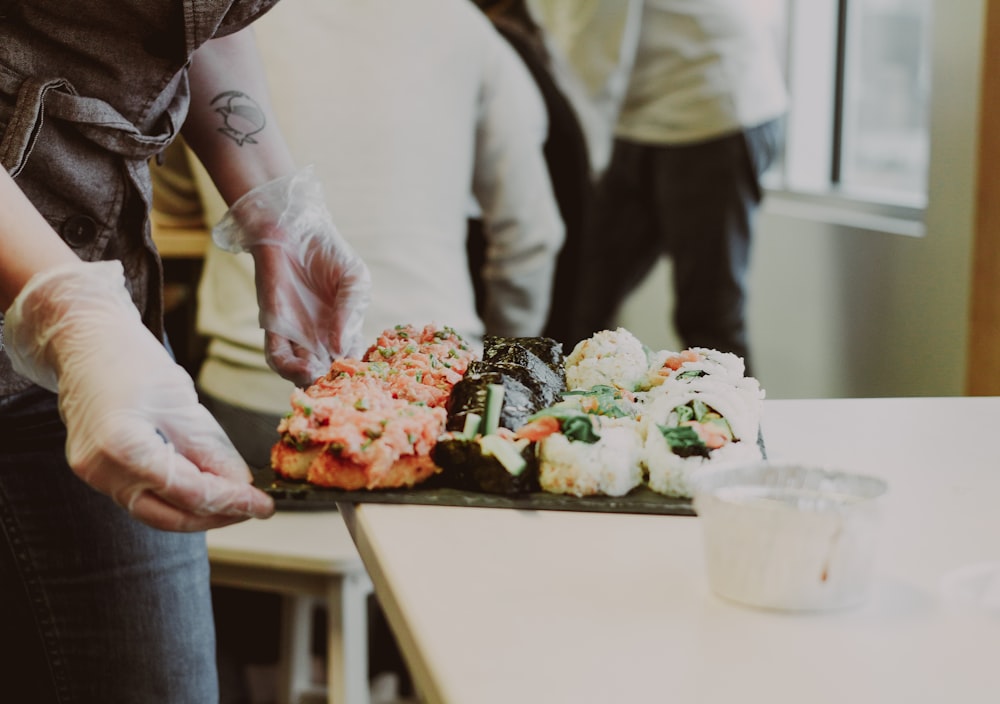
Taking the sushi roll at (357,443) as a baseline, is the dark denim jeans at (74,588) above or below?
below

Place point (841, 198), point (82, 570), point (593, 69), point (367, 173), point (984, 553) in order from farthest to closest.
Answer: point (841, 198), point (593, 69), point (367, 173), point (82, 570), point (984, 553)

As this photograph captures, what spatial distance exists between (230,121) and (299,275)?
0.19 m

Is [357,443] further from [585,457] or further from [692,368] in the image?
[692,368]

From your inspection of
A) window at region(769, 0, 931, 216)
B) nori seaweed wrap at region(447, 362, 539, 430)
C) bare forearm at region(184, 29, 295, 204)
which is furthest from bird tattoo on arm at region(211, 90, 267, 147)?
window at region(769, 0, 931, 216)

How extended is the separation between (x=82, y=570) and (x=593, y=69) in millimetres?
2656

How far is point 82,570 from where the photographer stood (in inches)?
46.2

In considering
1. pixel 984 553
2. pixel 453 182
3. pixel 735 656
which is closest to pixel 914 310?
pixel 453 182

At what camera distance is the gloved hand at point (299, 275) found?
1297 mm

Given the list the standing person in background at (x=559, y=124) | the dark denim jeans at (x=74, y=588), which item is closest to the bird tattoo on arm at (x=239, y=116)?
the dark denim jeans at (x=74, y=588)

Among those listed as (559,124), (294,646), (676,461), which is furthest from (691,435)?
(559,124)

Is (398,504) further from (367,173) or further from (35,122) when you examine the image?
(367,173)

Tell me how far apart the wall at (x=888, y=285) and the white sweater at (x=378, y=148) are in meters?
1.39

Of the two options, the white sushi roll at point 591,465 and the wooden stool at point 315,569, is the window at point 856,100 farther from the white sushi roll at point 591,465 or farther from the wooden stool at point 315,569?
the white sushi roll at point 591,465

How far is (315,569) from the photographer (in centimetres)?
186
